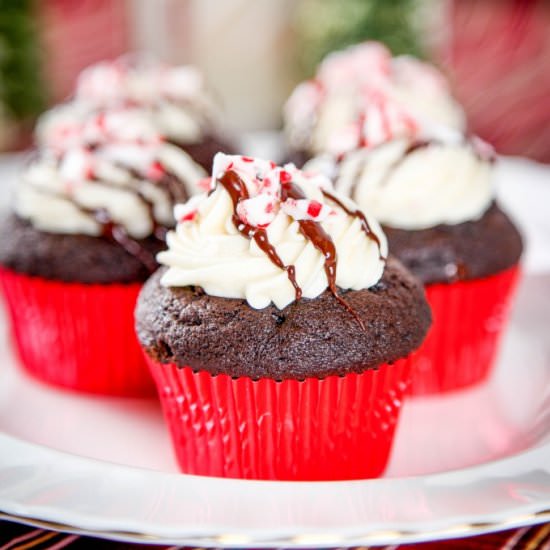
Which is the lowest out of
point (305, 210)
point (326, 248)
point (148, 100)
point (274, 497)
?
point (274, 497)

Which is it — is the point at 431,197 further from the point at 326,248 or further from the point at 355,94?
the point at 355,94

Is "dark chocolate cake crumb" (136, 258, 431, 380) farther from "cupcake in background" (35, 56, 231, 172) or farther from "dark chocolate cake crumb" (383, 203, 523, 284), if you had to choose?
"cupcake in background" (35, 56, 231, 172)

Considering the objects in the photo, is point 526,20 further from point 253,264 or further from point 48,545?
point 48,545

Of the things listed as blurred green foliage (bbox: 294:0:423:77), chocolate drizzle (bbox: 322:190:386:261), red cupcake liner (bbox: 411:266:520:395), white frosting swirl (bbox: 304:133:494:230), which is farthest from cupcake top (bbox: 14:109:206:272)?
blurred green foliage (bbox: 294:0:423:77)

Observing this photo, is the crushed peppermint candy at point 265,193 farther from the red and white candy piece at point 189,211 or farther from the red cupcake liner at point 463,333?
the red cupcake liner at point 463,333

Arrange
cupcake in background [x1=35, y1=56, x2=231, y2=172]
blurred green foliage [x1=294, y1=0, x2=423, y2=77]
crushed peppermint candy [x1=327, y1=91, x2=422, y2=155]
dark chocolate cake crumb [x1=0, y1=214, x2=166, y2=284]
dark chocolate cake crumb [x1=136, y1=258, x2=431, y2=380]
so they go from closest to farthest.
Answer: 1. dark chocolate cake crumb [x1=136, y1=258, x2=431, y2=380]
2. dark chocolate cake crumb [x1=0, y1=214, x2=166, y2=284]
3. crushed peppermint candy [x1=327, y1=91, x2=422, y2=155]
4. cupcake in background [x1=35, y1=56, x2=231, y2=172]
5. blurred green foliage [x1=294, y1=0, x2=423, y2=77]

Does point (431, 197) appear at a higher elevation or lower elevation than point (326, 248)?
higher

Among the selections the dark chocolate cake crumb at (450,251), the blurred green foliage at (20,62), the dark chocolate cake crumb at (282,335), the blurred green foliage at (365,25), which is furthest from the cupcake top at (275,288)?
the blurred green foliage at (20,62)

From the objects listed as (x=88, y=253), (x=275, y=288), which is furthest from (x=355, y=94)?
(x=275, y=288)
